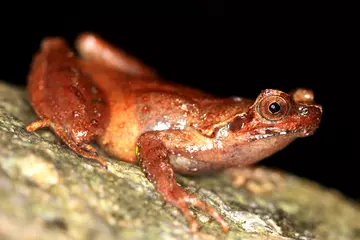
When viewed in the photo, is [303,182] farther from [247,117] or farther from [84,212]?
[84,212]

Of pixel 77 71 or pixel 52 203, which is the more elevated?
pixel 77 71

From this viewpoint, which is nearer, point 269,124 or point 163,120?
point 269,124

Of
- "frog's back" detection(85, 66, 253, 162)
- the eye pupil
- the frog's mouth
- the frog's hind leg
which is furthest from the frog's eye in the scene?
the frog's hind leg

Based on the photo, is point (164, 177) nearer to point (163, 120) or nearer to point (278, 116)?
point (163, 120)

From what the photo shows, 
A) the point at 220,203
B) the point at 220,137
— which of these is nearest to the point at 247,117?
the point at 220,137

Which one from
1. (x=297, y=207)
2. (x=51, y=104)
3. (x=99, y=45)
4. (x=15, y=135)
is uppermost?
(x=99, y=45)

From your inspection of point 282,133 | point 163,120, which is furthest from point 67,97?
point 282,133
